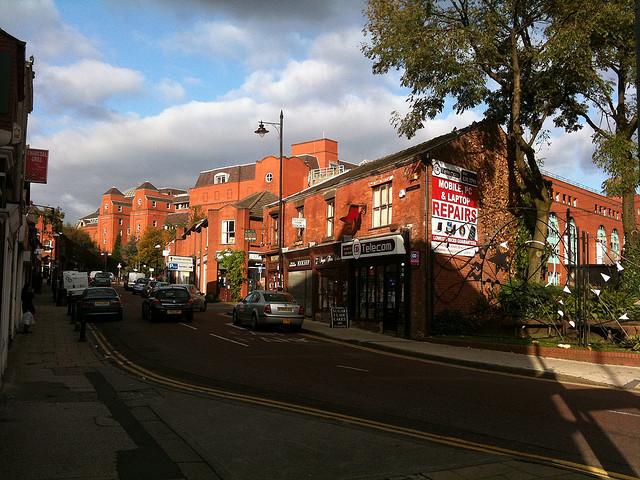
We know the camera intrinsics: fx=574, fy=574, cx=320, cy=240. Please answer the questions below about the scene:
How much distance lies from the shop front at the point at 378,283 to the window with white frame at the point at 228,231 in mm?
22783

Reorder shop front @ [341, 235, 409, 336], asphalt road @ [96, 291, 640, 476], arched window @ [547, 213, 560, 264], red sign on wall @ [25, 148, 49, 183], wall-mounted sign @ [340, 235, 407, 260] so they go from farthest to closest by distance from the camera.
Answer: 1. shop front @ [341, 235, 409, 336]
2. wall-mounted sign @ [340, 235, 407, 260]
3. arched window @ [547, 213, 560, 264]
4. red sign on wall @ [25, 148, 49, 183]
5. asphalt road @ [96, 291, 640, 476]

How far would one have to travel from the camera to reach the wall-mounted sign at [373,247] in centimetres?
2183

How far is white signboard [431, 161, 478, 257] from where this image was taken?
21.9 metres

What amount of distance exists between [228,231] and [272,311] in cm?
2593

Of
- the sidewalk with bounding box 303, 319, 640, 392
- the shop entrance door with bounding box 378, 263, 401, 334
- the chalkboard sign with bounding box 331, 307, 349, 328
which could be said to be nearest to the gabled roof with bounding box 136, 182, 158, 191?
the chalkboard sign with bounding box 331, 307, 349, 328

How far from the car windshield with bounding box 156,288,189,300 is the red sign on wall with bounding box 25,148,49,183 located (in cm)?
747

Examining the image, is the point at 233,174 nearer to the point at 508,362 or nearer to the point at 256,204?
the point at 256,204

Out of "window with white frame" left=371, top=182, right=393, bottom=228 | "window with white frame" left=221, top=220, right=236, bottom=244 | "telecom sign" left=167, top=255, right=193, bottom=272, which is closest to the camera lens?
"window with white frame" left=371, top=182, right=393, bottom=228

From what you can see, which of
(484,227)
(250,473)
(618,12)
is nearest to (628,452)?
(250,473)

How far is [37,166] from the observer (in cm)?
1900

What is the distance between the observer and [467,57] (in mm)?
20266

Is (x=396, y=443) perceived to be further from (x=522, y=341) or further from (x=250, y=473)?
(x=522, y=341)

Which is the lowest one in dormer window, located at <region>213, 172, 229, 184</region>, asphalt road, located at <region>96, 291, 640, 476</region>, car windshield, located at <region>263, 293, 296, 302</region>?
asphalt road, located at <region>96, 291, 640, 476</region>

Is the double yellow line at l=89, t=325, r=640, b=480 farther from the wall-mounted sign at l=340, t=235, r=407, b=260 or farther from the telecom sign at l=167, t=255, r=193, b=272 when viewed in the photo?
the telecom sign at l=167, t=255, r=193, b=272
